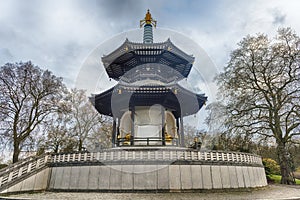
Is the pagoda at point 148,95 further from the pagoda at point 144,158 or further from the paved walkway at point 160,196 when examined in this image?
the paved walkway at point 160,196

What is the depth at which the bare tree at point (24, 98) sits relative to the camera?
17.7 metres

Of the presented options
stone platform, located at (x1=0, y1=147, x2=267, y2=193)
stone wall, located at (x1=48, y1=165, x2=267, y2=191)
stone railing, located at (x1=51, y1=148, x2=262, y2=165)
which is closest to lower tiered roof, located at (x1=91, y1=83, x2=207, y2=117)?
stone railing, located at (x1=51, y1=148, x2=262, y2=165)

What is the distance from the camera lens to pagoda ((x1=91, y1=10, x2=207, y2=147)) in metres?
15.0

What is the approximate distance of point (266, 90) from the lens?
19359 millimetres

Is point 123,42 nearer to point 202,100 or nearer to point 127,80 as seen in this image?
point 127,80

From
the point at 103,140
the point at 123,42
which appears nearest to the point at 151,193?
the point at 123,42

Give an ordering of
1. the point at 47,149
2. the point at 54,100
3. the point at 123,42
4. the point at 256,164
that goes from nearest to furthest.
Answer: the point at 256,164 → the point at 123,42 → the point at 54,100 → the point at 47,149

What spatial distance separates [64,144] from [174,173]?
17914mm

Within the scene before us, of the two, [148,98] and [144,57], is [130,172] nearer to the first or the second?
[148,98]

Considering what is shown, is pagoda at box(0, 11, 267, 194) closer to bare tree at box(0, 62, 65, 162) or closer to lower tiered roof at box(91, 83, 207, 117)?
lower tiered roof at box(91, 83, 207, 117)

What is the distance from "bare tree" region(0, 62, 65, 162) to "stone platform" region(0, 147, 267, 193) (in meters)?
7.35

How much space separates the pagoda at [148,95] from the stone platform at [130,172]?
288 cm

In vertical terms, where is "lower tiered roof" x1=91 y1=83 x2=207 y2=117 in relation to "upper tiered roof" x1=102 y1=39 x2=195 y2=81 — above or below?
below

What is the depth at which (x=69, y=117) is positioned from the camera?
2462 centimetres
